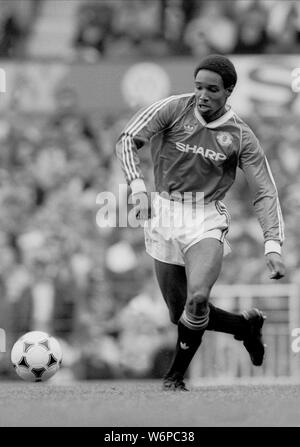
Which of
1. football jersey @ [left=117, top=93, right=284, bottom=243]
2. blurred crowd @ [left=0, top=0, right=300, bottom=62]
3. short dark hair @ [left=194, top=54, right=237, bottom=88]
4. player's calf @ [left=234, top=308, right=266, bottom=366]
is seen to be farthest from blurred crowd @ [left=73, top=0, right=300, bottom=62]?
short dark hair @ [left=194, top=54, right=237, bottom=88]

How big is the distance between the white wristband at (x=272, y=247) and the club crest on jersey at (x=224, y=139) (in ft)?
2.66

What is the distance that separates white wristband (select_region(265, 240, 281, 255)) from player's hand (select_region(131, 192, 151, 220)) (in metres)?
1.00

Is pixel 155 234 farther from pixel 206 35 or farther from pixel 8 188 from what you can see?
pixel 206 35

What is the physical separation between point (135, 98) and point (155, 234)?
8479 millimetres

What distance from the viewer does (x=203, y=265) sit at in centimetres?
880

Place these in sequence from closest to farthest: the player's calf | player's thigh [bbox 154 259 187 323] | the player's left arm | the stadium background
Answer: the player's left arm → player's thigh [bbox 154 259 187 323] → the player's calf → the stadium background

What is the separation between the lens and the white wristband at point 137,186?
344 inches

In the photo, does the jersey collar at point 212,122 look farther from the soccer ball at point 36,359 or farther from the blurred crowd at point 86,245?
the blurred crowd at point 86,245

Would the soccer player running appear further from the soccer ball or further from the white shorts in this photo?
the soccer ball

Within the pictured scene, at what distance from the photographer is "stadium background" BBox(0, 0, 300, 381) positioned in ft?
47.4

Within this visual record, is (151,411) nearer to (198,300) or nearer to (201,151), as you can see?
(198,300)

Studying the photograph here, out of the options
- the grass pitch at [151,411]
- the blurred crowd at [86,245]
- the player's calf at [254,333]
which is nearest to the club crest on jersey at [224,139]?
the player's calf at [254,333]

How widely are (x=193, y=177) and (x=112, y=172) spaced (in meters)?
7.87
